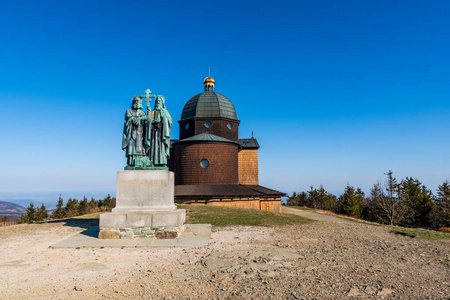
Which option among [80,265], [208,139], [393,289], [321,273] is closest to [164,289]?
[80,265]

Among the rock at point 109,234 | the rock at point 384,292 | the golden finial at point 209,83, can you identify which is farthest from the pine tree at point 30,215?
the rock at point 384,292

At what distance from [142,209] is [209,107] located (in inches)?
950

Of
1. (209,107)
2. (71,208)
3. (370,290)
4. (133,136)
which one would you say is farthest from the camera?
(71,208)

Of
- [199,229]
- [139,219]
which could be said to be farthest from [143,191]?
[199,229]

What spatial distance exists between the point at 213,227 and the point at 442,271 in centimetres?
875

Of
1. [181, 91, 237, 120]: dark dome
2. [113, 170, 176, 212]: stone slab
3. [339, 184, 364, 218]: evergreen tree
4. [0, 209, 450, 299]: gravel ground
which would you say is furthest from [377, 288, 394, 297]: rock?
[339, 184, 364, 218]: evergreen tree

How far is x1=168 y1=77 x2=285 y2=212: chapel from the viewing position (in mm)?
25172

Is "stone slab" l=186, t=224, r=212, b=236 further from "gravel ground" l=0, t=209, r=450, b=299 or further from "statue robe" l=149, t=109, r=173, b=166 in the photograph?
"statue robe" l=149, t=109, r=173, b=166

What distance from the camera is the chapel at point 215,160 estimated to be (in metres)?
25.2

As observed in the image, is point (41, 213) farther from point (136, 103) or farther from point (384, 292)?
point (384, 292)

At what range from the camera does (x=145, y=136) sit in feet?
34.9

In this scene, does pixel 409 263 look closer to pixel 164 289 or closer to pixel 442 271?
pixel 442 271

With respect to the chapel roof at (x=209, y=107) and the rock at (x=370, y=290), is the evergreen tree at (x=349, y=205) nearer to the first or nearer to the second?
the chapel roof at (x=209, y=107)

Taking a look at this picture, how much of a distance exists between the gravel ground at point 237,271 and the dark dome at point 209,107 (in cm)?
2456
